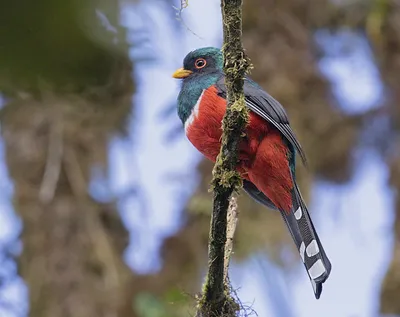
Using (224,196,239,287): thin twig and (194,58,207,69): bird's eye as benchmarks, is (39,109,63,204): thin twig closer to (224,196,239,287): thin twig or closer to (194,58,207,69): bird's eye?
(194,58,207,69): bird's eye

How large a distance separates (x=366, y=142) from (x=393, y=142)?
0.27 m

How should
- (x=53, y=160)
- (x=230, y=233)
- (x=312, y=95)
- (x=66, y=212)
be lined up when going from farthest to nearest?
1. (x=312, y=95)
2. (x=53, y=160)
3. (x=66, y=212)
4. (x=230, y=233)

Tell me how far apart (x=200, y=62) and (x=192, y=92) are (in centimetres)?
39

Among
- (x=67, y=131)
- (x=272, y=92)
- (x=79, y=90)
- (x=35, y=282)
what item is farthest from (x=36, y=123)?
(x=79, y=90)

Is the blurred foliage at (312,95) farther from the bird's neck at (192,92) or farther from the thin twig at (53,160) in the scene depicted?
the bird's neck at (192,92)

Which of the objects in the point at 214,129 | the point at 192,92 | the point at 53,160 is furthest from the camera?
the point at 53,160

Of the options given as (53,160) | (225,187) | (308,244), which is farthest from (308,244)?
(53,160)

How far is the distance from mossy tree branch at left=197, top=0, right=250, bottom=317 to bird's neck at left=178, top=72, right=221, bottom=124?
39.0 inches

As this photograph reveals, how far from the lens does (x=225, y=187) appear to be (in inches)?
89.8

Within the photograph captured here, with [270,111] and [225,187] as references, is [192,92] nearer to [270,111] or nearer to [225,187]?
[270,111]

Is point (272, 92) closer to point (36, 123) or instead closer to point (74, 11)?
point (36, 123)

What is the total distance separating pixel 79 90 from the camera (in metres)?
0.88

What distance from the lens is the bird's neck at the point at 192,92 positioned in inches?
131

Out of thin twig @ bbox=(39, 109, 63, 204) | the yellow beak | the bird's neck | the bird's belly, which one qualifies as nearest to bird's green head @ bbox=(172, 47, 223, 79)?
the yellow beak
